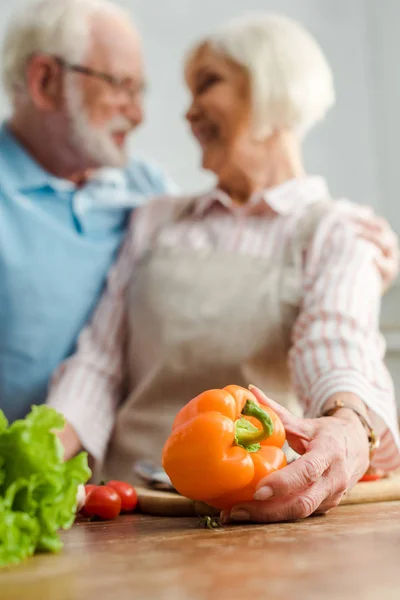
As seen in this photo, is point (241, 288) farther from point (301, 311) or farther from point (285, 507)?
point (285, 507)

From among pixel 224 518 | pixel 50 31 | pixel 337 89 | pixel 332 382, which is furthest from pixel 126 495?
pixel 337 89

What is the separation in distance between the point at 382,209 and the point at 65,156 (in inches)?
42.8

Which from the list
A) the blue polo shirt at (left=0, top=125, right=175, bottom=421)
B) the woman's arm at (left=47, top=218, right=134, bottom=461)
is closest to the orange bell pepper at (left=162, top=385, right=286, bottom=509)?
the woman's arm at (left=47, top=218, right=134, bottom=461)

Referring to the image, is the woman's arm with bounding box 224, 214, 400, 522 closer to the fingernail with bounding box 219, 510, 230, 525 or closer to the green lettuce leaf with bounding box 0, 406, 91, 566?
the fingernail with bounding box 219, 510, 230, 525

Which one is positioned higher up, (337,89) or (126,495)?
(337,89)

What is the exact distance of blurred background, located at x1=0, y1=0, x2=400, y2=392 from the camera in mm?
2787

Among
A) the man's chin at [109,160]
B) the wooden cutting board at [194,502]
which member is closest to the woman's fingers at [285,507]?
the wooden cutting board at [194,502]

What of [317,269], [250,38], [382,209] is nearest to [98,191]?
[250,38]

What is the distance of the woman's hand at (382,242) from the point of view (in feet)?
5.70

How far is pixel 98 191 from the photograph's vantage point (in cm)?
220

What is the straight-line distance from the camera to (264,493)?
1.04 metres

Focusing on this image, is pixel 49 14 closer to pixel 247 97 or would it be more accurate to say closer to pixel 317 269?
pixel 247 97

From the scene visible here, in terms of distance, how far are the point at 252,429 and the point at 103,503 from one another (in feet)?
1.09

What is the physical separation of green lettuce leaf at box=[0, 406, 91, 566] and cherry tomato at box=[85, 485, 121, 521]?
0.36m
